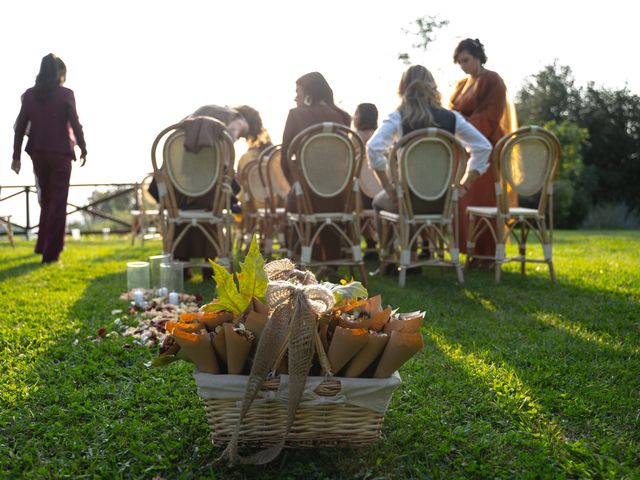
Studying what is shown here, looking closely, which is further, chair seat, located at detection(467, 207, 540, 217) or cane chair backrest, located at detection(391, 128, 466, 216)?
chair seat, located at detection(467, 207, 540, 217)

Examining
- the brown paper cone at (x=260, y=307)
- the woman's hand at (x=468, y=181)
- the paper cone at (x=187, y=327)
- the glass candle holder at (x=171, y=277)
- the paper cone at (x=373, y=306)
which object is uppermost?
the woman's hand at (x=468, y=181)

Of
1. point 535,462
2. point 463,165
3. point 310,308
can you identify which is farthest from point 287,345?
point 463,165

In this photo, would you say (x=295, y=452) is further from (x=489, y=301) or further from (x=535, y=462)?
(x=489, y=301)

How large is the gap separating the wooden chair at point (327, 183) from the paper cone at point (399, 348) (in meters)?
3.06

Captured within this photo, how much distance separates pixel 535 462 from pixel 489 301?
269 centimetres

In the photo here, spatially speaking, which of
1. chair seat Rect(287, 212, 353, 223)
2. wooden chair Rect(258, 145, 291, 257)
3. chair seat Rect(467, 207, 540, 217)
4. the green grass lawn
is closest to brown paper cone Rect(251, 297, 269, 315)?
the green grass lawn

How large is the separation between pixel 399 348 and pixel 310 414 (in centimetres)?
33

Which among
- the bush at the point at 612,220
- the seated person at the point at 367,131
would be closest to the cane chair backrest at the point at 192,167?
the seated person at the point at 367,131

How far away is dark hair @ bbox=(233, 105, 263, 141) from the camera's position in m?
7.48

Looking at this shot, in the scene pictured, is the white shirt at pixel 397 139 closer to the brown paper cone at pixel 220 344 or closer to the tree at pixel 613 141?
the brown paper cone at pixel 220 344

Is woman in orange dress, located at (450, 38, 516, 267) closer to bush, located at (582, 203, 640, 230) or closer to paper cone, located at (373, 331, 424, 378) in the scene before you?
paper cone, located at (373, 331, 424, 378)

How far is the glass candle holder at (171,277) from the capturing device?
4.75 m

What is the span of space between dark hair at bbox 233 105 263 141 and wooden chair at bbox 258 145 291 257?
102 centimetres

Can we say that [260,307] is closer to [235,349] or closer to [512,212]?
[235,349]
